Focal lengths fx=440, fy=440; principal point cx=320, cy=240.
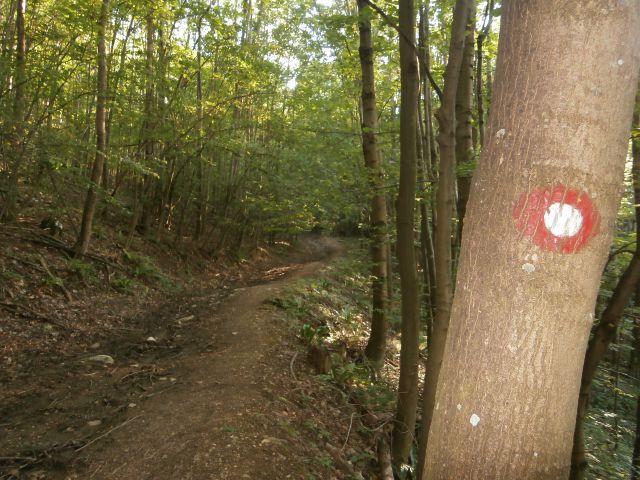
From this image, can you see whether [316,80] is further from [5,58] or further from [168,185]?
[5,58]

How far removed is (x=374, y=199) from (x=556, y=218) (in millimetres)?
6756

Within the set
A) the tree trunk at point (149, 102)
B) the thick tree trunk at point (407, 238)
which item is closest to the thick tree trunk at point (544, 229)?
the thick tree trunk at point (407, 238)

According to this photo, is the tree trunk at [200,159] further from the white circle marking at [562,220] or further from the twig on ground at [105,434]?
the white circle marking at [562,220]

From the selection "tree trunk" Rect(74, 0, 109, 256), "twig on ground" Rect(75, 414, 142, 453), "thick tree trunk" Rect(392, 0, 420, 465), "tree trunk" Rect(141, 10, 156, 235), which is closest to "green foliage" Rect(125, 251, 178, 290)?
"tree trunk" Rect(74, 0, 109, 256)

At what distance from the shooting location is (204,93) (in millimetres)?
14703

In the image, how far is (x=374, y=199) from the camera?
26.2ft

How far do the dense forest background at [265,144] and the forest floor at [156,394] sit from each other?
104 centimetres

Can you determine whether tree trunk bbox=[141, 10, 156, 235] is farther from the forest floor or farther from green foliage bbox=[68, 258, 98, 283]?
the forest floor

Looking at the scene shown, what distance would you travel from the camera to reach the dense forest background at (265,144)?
5457 millimetres

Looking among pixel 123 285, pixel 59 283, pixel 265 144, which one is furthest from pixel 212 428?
pixel 265 144

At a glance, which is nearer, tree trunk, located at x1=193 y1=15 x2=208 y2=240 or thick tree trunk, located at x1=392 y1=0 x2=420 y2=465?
thick tree trunk, located at x1=392 y1=0 x2=420 y2=465

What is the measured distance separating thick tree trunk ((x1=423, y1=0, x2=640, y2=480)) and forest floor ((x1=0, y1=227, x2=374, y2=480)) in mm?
3317

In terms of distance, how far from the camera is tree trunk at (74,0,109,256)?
8797 millimetres

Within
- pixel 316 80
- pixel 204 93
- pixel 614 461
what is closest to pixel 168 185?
pixel 204 93
